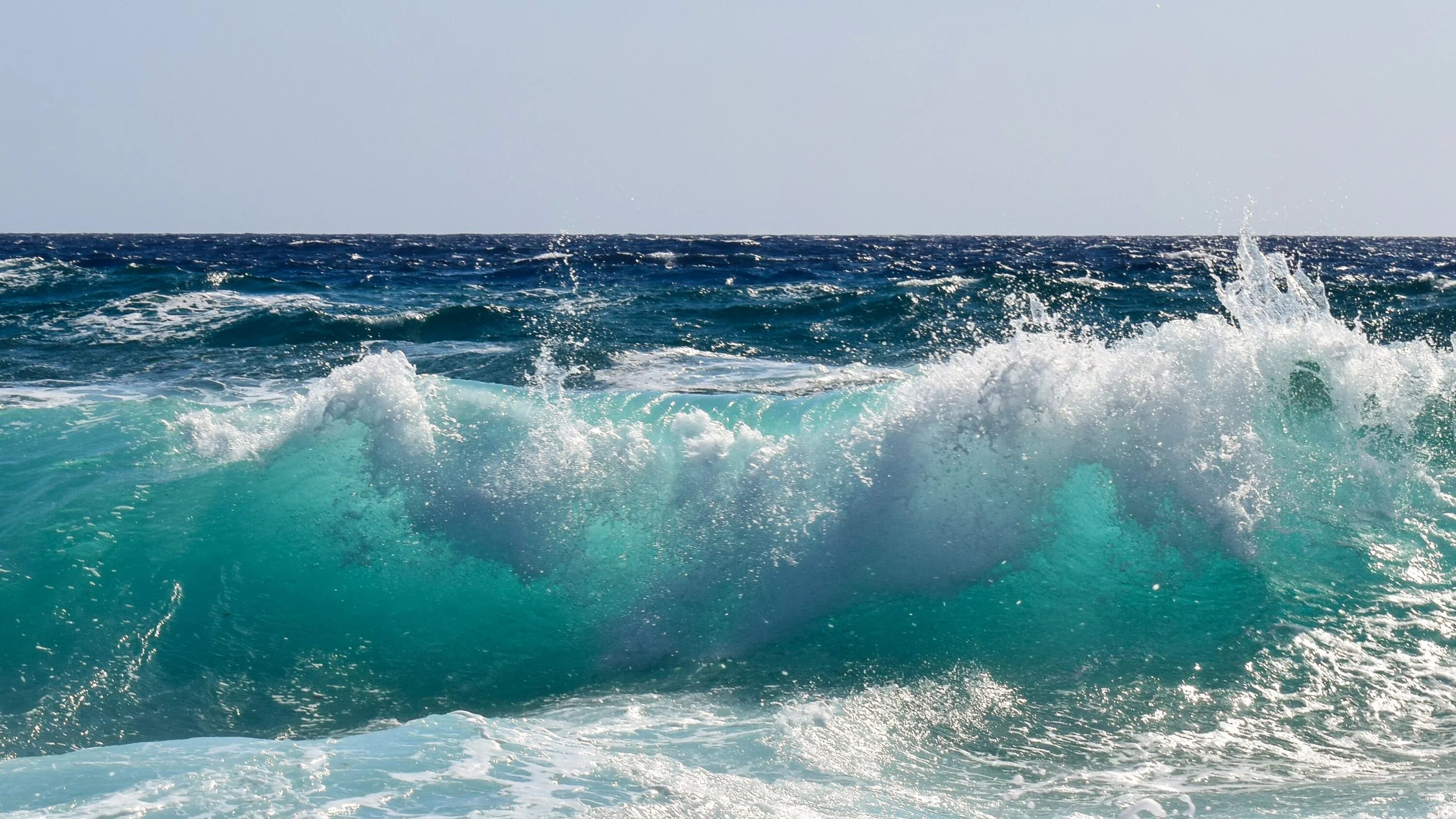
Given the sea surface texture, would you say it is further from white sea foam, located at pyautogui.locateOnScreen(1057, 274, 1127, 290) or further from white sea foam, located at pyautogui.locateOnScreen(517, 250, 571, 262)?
white sea foam, located at pyautogui.locateOnScreen(517, 250, 571, 262)

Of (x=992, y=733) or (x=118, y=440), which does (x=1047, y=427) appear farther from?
(x=118, y=440)

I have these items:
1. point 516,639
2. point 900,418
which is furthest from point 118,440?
point 900,418

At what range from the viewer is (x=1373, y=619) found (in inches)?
215

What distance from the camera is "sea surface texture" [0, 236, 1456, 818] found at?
3.88m

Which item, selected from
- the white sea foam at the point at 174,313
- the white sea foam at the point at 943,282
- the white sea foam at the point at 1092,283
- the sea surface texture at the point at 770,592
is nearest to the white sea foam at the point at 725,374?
the sea surface texture at the point at 770,592

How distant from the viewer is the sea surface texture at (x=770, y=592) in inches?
153

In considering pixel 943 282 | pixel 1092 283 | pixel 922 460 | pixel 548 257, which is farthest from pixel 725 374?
pixel 548 257

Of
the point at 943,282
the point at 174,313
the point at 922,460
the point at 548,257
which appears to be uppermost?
the point at 548,257

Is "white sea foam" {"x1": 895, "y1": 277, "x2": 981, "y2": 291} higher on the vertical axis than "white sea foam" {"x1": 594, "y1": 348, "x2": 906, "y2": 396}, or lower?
higher

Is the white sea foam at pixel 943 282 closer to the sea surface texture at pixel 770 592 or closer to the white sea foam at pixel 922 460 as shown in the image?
the sea surface texture at pixel 770 592

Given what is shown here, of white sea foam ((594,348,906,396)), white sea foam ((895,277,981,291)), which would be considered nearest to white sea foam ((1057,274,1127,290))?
white sea foam ((895,277,981,291))

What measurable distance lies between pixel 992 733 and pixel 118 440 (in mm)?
6357

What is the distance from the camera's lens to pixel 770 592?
5805mm

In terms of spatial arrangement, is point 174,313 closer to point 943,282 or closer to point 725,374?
point 725,374
